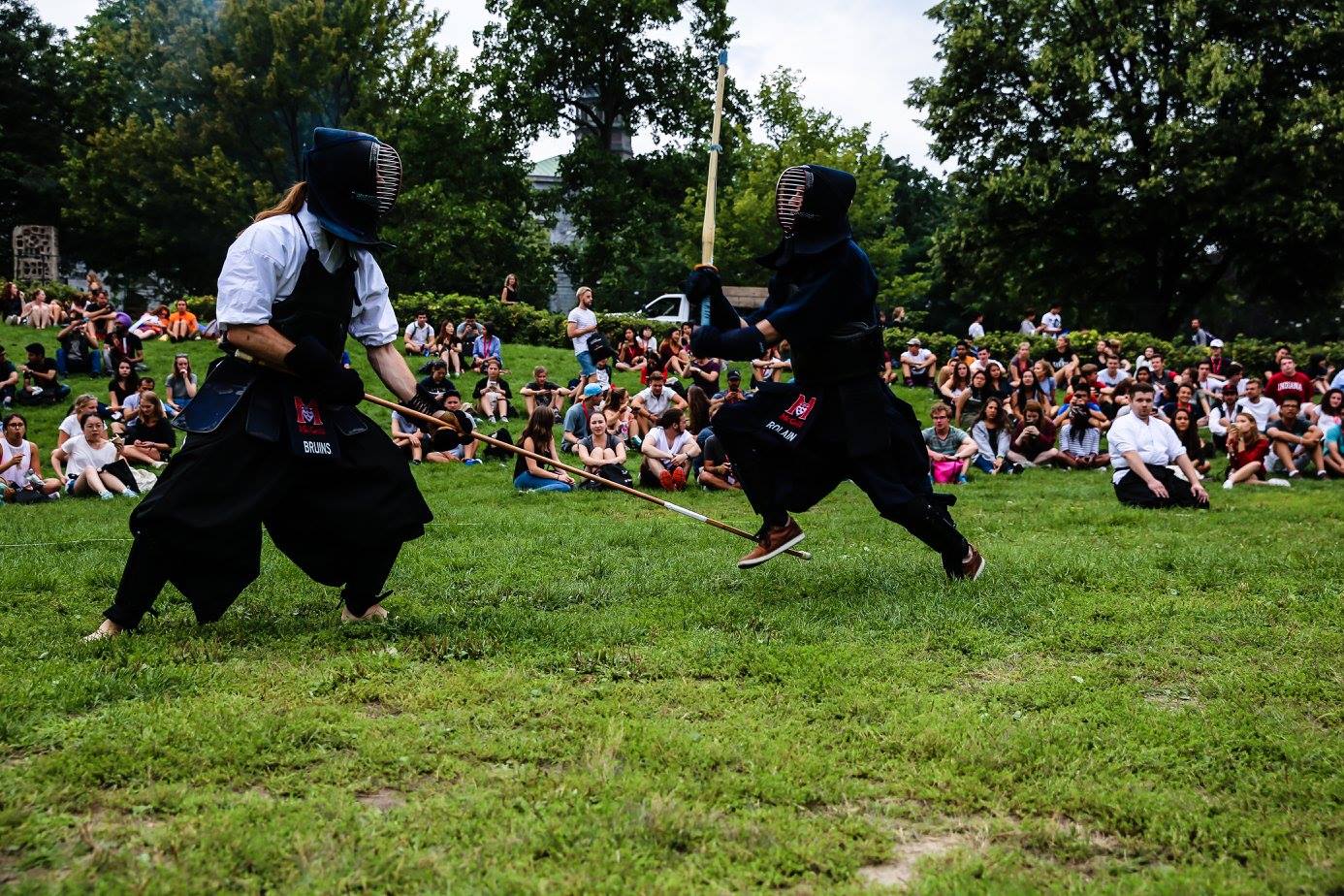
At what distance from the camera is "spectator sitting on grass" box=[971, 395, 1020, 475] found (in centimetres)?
1644

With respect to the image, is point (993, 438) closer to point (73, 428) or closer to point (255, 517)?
point (73, 428)

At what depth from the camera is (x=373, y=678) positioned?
4707 mm

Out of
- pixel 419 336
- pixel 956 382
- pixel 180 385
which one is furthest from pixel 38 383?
pixel 956 382

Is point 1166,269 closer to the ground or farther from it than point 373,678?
farther from it

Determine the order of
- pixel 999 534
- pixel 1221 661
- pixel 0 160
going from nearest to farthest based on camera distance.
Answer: pixel 1221 661 < pixel 999 534 < pixel 0 160

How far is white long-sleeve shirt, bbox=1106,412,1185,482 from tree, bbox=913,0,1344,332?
20167mm

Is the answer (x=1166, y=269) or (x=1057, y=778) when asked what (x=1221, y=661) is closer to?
(x=1057, y=778)

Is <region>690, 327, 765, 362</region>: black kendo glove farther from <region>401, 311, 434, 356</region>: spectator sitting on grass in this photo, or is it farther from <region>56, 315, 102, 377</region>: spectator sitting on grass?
<region>56, 315, 102, 377</region>: spectator sitting on grass

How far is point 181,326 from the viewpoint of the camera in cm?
2397

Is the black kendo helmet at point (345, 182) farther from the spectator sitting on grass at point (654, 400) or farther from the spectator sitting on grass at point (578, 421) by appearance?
the spectator sitting on grass at point (654, 400)

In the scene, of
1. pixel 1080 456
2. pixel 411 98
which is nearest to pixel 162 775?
pixel 1080 456

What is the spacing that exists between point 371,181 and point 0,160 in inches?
1662

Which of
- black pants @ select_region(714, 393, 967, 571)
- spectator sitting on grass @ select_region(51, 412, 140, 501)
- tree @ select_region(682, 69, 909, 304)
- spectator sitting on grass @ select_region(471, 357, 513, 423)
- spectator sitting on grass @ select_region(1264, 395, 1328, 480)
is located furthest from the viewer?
tree @ select_region(682, 69, 909, 304)

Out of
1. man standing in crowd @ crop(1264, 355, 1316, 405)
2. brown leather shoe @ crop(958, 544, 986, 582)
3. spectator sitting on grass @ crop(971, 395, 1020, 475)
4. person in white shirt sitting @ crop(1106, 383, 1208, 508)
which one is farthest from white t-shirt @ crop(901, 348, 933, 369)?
brown leather shoe @ crop(958, 544, 986, 582)
